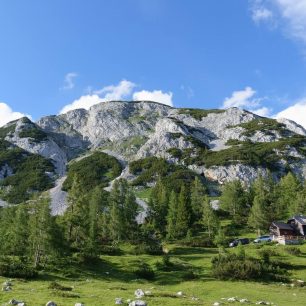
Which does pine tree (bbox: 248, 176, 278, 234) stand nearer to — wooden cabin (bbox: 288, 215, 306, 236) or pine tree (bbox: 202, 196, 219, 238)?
wooden cabin (bbox: 288, 215, 306, 236)

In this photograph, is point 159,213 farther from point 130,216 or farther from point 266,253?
point 266,253

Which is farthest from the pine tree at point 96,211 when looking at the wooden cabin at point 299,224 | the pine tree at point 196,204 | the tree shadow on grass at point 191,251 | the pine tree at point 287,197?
the pine tree at point 287,197

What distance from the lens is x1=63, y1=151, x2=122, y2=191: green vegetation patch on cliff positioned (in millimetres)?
164900

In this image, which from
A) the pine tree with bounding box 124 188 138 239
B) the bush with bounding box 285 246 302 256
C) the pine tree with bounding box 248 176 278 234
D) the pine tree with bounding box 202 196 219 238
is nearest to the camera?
the bush with bounding box 285 246 302 256

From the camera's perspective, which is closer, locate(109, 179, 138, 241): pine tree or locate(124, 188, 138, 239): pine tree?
locate(109, 179, 138, 241): pine tree

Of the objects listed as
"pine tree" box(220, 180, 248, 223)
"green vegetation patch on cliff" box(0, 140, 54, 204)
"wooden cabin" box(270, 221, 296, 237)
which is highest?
"green vegetation patch on cliff" box(0, 140, 54, 204)

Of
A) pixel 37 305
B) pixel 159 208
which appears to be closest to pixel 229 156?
pixel 159 208

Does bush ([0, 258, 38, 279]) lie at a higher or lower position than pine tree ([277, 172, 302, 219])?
lower

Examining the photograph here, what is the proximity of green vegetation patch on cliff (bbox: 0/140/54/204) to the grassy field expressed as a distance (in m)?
98.0

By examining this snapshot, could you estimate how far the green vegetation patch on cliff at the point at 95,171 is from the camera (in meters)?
165

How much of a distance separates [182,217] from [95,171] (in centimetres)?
9436

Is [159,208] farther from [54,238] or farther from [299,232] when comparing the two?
[54,238]

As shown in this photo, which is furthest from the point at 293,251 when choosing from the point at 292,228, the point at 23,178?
the point at 23,178

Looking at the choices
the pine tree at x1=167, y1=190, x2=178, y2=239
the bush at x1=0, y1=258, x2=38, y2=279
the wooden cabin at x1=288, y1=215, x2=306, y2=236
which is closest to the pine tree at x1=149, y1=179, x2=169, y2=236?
the pine tree at x1=167, y1=190, x2=178, y2=239
